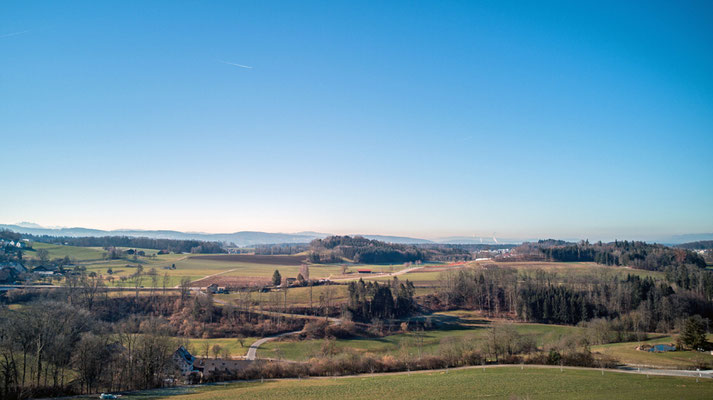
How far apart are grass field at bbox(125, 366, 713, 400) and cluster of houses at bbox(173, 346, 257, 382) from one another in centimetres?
586

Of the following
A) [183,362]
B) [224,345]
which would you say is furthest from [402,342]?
[183,362]

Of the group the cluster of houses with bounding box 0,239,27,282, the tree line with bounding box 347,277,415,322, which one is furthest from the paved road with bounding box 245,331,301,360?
the cluster of houses with bounding box 0,239,27,282

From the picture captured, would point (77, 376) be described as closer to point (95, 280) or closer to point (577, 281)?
→ point (95, 280)

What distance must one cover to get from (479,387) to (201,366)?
32.8 m

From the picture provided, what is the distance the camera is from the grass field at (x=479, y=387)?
25.9 meters

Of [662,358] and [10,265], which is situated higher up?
[10,265]

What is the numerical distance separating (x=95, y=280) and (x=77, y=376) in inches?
2481

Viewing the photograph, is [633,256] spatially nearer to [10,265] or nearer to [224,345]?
[224,345]

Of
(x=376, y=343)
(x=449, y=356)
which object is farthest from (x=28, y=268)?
(x=449, y=356)

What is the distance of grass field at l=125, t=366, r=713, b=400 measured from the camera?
85.0 ft

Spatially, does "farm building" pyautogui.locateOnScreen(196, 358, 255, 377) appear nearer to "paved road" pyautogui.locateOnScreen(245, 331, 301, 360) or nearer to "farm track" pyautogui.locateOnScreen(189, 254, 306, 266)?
"paved road" pyautogui.locateOnScreen(245, 331, 301, 360)

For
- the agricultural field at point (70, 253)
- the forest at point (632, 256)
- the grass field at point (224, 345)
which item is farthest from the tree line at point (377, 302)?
the agricultural field at point (70, 253)

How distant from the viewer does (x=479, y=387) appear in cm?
2898

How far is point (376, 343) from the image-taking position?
2453 inches
